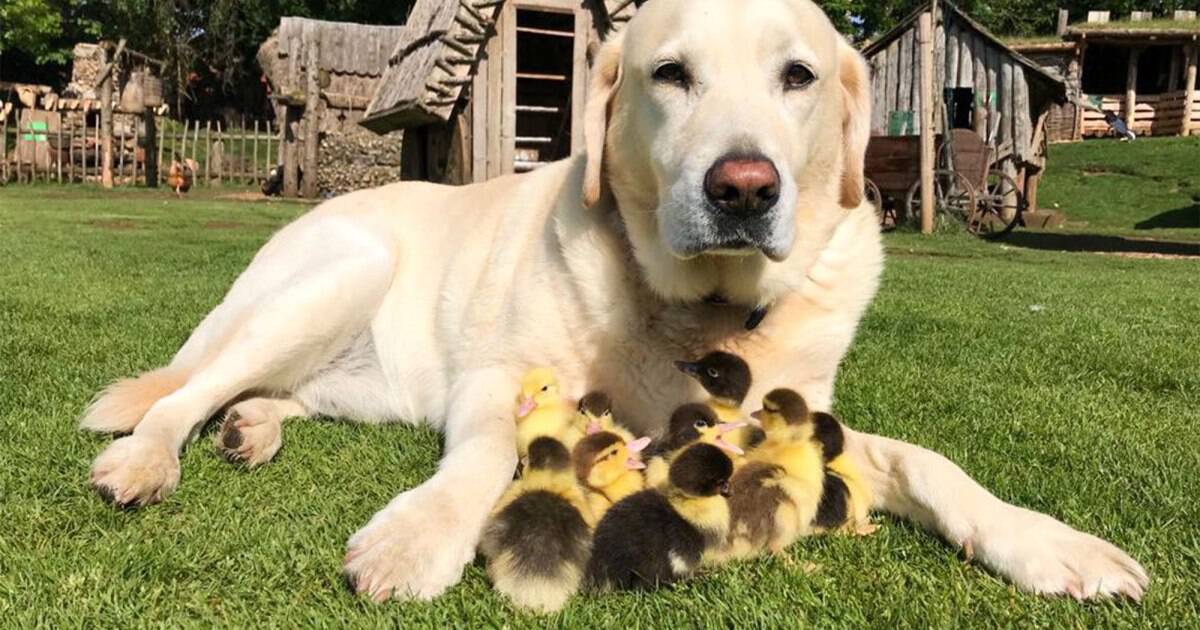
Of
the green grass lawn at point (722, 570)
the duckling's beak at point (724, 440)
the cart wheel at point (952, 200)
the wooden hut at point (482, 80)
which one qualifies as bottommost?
the green grass lawn at point (722, 570)

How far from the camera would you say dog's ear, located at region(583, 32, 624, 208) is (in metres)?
2.67

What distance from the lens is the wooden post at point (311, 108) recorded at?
60.3ft

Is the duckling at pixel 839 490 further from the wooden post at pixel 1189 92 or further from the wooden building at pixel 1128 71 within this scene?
the wooden post at pixel 1189 92

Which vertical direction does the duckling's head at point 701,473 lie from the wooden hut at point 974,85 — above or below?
below

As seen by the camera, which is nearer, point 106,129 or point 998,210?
point 998,210

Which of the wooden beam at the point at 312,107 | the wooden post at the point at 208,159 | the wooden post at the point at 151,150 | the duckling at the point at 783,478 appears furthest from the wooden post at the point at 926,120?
the wooden post at the point at 208,159

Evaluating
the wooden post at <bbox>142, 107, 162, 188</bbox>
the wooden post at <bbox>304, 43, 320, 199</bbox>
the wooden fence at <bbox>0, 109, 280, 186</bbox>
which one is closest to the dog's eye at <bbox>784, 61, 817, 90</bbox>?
the wooden post at <bbox>304, 43, 320, 199</bbox>

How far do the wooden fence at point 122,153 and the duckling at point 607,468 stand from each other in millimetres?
21905

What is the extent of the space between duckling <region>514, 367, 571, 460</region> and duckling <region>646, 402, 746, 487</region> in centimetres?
25

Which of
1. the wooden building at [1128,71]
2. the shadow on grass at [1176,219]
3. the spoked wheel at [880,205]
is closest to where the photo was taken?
the spoked wheel at [880,205]

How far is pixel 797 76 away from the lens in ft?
8.38

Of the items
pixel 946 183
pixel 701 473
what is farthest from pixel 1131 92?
pixel 701 473

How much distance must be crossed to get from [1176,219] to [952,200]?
26.9ft

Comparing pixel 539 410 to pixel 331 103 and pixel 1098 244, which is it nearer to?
pixel 1098 244
